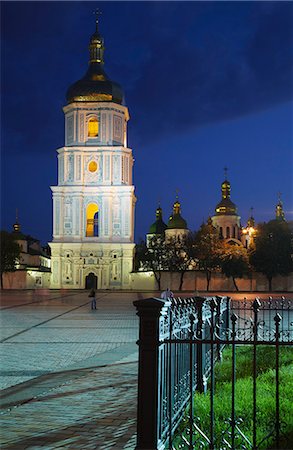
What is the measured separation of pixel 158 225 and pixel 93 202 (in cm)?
2119

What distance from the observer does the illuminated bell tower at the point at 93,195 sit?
61594mm

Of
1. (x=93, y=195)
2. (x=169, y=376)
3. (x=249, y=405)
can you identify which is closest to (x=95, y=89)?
(x=93, y=195)

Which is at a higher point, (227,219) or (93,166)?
(93,166)

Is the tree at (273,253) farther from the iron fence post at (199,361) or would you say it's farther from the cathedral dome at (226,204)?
the iron fence post at (199,361)

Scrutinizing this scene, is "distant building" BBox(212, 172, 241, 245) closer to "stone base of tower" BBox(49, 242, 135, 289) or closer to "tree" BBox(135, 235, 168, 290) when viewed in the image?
"tree" BBox(135, 235, 168, 290)

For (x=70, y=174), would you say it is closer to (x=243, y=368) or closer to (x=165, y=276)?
(x=165, y=276)

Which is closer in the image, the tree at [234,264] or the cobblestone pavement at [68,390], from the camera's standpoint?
the cobblestone pavement at [68,390]

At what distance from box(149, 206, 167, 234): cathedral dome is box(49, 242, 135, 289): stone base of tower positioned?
20.5 m

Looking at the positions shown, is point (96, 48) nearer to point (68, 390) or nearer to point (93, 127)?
point (93, 127)

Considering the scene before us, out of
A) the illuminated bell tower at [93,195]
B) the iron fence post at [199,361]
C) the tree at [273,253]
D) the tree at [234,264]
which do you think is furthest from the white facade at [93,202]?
the iron fence post at [199,361]

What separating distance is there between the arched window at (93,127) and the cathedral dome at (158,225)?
68.2 ft

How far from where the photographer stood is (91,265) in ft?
202

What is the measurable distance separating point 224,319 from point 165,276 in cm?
4752

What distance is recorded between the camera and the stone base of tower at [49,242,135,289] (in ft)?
201
